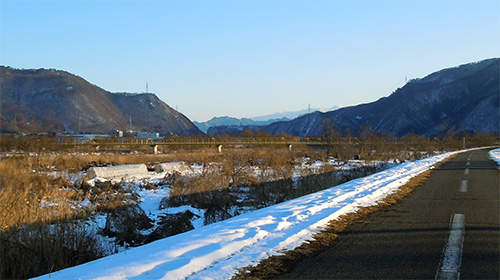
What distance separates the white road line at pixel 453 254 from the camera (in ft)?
16.7

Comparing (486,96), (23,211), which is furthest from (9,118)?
(23,211)

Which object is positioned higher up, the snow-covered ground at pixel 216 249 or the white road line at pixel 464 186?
the snow-covered ground at pixel 216 249

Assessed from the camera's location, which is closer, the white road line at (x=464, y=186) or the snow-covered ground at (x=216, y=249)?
the snow-covered ground at (x=216, y=249)

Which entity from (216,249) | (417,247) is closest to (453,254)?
(417,247)

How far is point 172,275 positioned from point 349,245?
2970 mm

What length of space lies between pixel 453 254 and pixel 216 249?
3345mm

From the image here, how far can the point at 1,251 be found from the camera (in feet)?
20.6

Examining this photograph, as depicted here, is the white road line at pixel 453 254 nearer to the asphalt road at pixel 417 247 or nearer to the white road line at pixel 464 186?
the asphalt road at pixel 417 247

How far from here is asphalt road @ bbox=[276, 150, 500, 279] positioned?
5.20 meters

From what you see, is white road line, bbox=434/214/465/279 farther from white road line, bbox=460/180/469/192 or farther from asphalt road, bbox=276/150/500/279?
white road line, bbox=460/180/469/192

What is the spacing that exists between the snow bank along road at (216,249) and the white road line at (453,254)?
2.13m

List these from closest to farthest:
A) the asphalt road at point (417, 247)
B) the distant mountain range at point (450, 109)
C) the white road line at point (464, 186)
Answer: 1. the asphalt road at point (417, 247)
2. the white road line at point (464, 186)
3. the distant mountain range at point (450, 109)

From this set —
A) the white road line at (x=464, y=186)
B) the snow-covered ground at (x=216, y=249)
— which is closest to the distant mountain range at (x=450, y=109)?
the white road line at (x=464, y=186)

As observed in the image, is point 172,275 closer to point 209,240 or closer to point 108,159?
point 209,240
